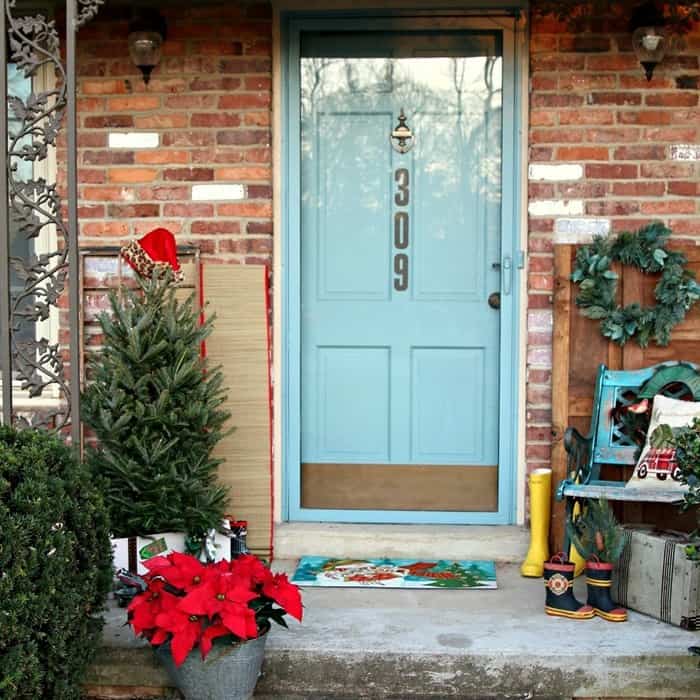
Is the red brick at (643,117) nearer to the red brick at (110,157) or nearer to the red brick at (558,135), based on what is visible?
the red brick at (558,135)

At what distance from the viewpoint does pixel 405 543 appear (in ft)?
16.5

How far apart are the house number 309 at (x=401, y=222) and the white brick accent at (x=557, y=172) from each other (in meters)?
0.62

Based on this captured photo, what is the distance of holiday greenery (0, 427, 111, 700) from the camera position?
10.1ft

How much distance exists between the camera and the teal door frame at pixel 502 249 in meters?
5.04

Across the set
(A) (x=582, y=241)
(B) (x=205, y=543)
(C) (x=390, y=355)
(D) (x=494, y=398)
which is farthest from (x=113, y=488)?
(A) (x=582, y=241)

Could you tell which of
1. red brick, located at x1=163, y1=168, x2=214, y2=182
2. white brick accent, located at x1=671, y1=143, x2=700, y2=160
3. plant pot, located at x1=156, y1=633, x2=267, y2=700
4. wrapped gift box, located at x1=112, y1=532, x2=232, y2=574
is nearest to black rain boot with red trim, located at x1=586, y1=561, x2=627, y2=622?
plant pot, located at x1=156, y1=633, x2=267, y2=700

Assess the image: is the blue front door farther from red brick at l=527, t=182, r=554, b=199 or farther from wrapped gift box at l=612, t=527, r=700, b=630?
wrapped gift box at l=612, t=527, r=700, b=630

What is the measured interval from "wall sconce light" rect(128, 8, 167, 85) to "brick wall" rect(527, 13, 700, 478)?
1763 millimetres

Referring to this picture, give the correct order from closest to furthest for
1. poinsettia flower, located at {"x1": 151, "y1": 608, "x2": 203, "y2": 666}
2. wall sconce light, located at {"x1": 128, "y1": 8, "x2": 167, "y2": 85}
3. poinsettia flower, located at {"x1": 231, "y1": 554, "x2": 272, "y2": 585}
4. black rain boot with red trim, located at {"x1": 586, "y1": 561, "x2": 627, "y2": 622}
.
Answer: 1. poinsettia flower, located at {"x1": 151, "y1": 608, "x2": 203, "y2": 666}
2. poinsettia flower, located at {"x1": 231, "y1": 554, "x2": 272, "y2": 585}
3. black rain boot with red trim, located at {"x1": 586, "y1": 561, "x2": 627, "y2": 622}
4. wall sconce light, located at {"x1": 128, "y1": 8, "x2": 167, "y2": 85}

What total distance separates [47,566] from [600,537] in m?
2.17

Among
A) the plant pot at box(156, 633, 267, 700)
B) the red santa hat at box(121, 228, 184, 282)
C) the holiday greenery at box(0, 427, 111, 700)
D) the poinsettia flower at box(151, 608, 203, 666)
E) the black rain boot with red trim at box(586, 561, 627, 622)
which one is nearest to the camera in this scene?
the holiday greenery at box(0, 427, 111, 700)

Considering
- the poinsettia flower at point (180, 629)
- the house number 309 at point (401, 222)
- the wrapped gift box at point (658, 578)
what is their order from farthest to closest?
1. the house number 309 at point (401, 222)
2. the wrapped gift box at point (658, 578)
3. the poinsettia flower at point (180, 629)

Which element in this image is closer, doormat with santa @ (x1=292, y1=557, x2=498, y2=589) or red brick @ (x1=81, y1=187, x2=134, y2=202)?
doormat with santa @ (x1=292, y1=557, x2=498, y2=589)

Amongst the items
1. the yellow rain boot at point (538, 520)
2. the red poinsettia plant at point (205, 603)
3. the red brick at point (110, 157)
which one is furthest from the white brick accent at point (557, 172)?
the red poinsettia plant at point (205, 603)
